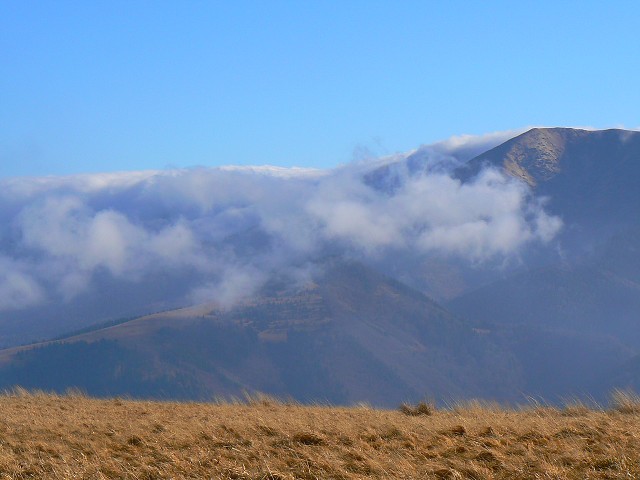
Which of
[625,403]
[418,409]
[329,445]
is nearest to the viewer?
[329,445]

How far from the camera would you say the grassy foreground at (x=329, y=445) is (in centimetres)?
1427

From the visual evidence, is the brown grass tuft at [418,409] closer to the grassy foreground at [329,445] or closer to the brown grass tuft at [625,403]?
the grassy foreground at [329,445]

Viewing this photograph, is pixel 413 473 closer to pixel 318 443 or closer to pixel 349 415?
pixel 318 443

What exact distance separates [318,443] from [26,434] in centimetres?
695

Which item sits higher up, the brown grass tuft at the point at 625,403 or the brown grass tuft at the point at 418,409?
the brown grass tuft at the point at 625,403

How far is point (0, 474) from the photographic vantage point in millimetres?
15445

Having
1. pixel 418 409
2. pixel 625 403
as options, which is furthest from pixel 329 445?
pixel 625 403

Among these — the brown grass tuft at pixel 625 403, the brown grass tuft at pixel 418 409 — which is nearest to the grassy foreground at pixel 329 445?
the brown grass tuft at pixel 625 403

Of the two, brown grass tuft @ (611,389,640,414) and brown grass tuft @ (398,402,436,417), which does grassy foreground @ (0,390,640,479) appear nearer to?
brown grass tuft @ (611,389,640,414)

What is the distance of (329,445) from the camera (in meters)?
16.2

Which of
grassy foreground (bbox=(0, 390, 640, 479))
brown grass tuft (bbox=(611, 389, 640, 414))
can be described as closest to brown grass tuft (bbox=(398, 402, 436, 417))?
grassy foreground (bbox=(0, 390, 640, 479))

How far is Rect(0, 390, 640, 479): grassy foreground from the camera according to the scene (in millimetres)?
14266

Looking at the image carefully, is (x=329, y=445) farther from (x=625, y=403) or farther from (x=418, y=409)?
(x=625, y=403)

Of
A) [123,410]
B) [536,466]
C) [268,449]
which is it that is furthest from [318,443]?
[123,410]
